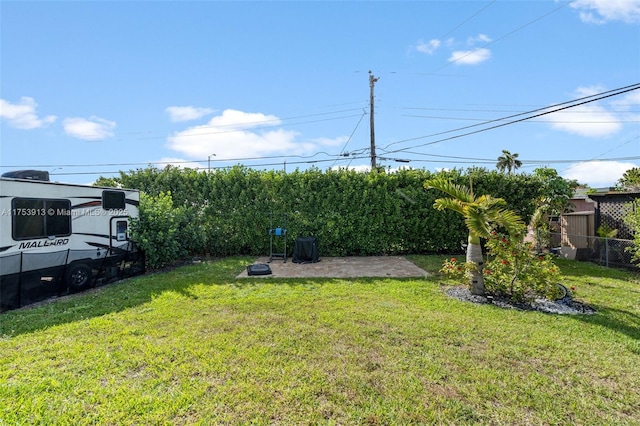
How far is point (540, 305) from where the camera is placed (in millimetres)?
4660

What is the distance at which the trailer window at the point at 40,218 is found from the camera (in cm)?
492

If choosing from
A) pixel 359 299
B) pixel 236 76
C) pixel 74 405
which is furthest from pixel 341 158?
pixel 74 405

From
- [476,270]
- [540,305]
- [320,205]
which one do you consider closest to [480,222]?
[476,270]

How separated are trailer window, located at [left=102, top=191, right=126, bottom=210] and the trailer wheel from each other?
4.44 feet

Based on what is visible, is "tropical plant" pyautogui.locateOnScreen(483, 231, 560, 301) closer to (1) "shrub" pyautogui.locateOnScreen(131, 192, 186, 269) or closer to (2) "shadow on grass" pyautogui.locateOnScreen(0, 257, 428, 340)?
(2) "shadow on grass" pyautogui.locateOnScreen(0, 257, 428, 340)

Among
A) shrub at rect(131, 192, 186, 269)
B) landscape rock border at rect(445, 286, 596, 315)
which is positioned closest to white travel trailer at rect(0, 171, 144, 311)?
shrub at rect(131, 192, 186, 269)

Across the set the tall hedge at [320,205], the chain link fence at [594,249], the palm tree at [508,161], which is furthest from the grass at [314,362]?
the palm tree at [508,161]

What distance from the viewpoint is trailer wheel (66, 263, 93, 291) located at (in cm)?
548

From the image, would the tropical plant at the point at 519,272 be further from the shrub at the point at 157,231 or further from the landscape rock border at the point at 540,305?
the shrub at the point at 157,231

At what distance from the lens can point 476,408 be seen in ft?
7.30

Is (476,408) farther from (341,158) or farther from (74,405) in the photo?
(341,158)

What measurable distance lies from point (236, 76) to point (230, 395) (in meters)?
10.5

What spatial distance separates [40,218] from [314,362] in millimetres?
5501

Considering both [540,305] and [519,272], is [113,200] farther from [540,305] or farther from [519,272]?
[540,305]
